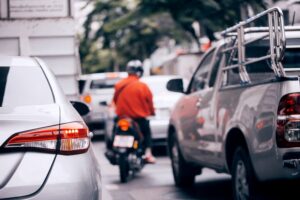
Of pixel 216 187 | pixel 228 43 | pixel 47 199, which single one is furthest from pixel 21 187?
pixel 216 187

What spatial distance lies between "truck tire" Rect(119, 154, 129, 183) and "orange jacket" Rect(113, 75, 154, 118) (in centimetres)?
72

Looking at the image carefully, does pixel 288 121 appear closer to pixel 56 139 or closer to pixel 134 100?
pixel 56 139

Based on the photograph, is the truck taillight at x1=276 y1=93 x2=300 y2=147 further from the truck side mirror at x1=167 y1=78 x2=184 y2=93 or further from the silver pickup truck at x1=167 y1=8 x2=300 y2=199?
the truck side mirror at x1=167 y1=78 x2=184 y2=93

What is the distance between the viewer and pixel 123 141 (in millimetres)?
9477

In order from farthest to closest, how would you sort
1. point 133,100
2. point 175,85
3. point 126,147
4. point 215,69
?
1. point 133,100
2. point 126,147
3. point 175,85
4. point 215,69

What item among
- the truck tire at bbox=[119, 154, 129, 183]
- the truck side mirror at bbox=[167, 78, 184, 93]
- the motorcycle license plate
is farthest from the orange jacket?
the truck side mirror at bbox=[167, 78, 184, 93]

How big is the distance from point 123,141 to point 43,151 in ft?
18.7

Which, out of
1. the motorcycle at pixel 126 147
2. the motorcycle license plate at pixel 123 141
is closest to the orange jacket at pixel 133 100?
the motorcycle at pixel 126 147

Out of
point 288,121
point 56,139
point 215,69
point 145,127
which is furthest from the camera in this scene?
point 145,127

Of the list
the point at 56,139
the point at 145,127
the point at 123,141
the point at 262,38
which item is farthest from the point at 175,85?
the point at 56,139

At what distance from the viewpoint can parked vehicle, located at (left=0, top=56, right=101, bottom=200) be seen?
12.0 feet

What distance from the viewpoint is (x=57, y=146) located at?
3.83 m

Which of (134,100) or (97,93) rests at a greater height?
(97,93)

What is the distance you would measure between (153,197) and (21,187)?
4536mm
